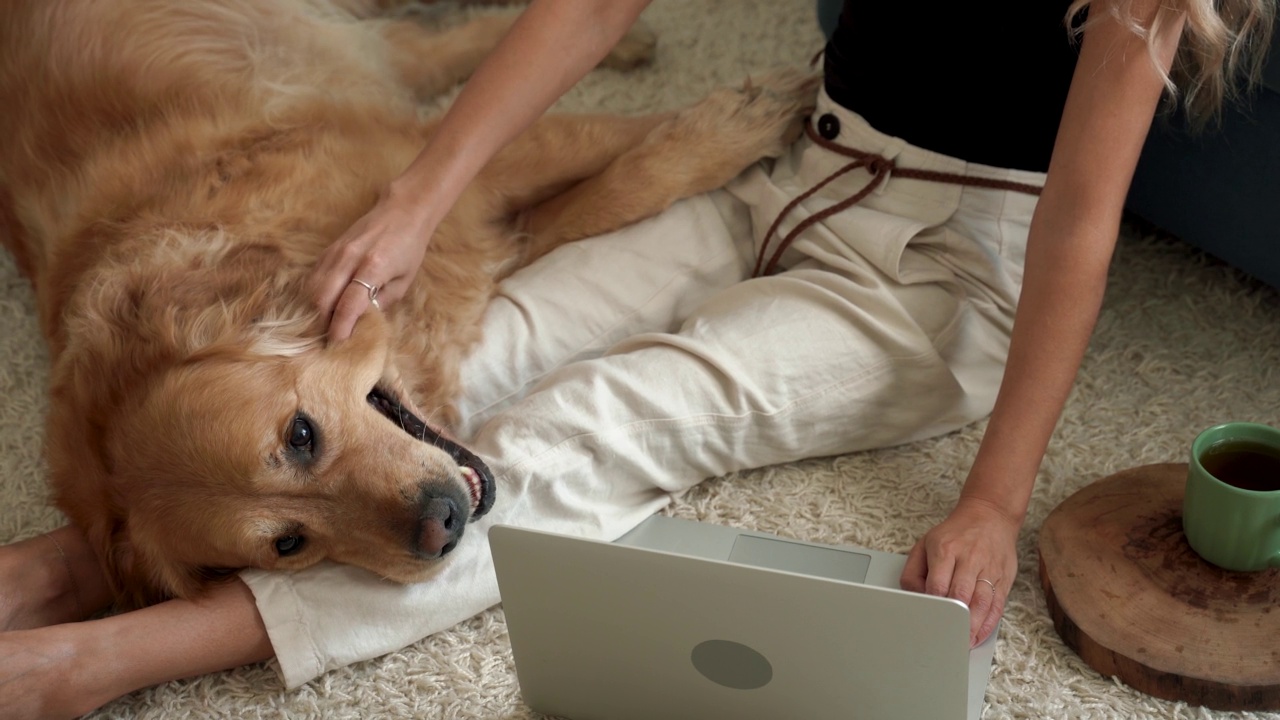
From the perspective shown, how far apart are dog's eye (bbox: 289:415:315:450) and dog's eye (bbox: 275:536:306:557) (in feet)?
0.37

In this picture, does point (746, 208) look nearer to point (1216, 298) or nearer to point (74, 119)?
point (1216, 298)

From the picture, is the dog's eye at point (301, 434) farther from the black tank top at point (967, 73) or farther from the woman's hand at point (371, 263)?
the black tank top at point (967, 73)

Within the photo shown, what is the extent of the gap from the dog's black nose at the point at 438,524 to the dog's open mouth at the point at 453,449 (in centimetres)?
5

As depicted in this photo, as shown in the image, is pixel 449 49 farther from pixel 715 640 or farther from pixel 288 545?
pixel 715 640

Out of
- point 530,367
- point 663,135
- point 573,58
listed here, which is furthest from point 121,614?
point 663,135

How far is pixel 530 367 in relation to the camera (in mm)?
1593

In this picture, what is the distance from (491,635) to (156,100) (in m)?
0.92

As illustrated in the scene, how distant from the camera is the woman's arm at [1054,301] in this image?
3.98 ft

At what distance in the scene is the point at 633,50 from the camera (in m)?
2.23

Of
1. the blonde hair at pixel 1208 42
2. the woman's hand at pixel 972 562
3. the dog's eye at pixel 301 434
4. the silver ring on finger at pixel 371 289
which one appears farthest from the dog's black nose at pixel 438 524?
the blonde hair at pixel 1208 42

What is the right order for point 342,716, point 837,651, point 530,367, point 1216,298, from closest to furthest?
1. point 837,651
2. point 342,716
3. point 530,367
4. point 1216,298

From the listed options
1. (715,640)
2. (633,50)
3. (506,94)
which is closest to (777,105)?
(506,94)

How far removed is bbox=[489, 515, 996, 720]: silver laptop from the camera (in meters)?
0.99

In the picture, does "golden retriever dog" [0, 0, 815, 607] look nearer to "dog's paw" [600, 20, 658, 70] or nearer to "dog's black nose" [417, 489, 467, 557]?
"dog's black nose" [417, 489, 467, 557]
